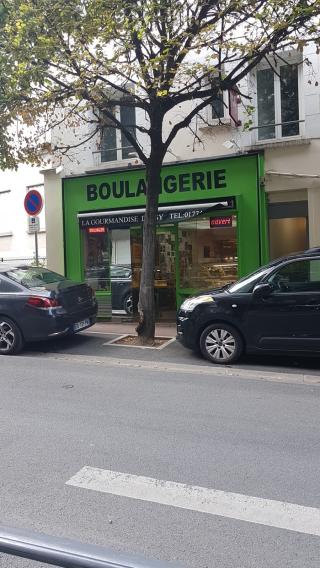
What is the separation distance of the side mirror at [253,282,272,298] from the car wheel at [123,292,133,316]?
17.4 feet

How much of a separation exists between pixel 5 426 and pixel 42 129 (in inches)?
307

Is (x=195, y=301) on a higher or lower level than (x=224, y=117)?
lower

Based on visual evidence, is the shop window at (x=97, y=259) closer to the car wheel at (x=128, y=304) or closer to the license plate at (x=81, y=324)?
the car wheel at (x=128, y=304)

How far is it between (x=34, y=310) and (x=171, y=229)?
15.0 ft

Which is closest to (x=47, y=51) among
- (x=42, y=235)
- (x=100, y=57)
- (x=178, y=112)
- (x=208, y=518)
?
(x=100, y=57)

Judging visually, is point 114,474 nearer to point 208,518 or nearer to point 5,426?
point 208,518

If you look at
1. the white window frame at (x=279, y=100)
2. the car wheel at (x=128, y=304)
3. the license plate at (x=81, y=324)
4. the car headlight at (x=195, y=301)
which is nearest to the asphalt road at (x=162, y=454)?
the car headlight at (x=195, y=301)

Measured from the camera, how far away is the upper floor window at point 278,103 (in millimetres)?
11014

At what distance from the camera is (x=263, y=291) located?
7387 millimetres

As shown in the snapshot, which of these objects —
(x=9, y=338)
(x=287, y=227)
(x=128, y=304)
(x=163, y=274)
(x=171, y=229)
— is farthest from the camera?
(x=128, y=304)

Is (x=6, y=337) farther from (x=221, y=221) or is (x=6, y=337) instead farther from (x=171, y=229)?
(x=221, y=221)

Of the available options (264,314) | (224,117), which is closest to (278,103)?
(224,117)

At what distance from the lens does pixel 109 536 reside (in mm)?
2982

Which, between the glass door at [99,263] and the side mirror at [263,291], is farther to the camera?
the glass door at [99,263]
